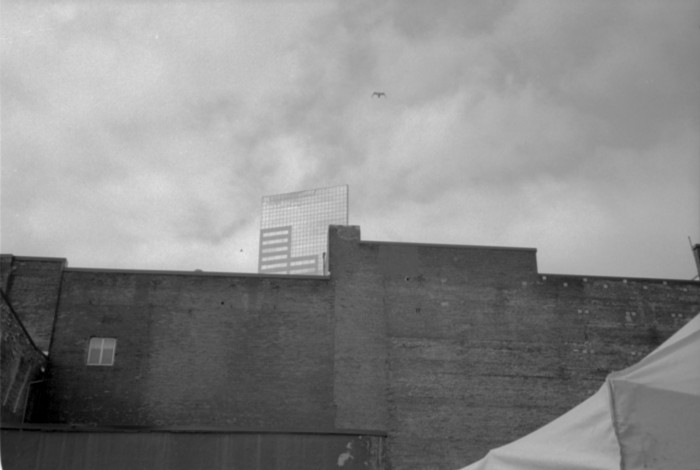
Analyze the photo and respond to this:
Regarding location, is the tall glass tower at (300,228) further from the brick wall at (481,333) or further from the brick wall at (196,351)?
the brick wall at (196,351)

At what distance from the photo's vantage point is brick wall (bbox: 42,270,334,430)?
2833 centimetres

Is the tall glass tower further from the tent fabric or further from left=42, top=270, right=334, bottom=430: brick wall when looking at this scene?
the tent fabric

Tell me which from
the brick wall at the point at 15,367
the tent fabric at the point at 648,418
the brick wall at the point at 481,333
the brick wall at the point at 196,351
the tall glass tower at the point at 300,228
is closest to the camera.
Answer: the tent fabric at the point at 648,418

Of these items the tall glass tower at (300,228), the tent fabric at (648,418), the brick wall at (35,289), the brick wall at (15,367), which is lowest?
the tent fabric at (648,418)

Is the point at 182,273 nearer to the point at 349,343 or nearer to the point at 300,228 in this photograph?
the point at 349,343

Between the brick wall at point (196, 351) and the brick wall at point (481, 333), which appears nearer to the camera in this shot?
the brick wall at point (196, 351)

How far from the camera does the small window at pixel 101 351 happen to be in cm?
2884

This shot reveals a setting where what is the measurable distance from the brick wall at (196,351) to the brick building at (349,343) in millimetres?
50

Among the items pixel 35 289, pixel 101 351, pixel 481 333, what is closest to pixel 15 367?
pixel 101 351

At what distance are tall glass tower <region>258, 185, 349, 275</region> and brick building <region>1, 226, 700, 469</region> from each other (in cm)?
13929

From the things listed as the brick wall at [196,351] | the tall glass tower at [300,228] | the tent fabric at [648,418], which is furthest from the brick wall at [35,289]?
the tall glass tower at [300,228]

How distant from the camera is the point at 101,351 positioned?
28984 millimetres

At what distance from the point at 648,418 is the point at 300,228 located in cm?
17195

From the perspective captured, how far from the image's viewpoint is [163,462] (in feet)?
63.9
